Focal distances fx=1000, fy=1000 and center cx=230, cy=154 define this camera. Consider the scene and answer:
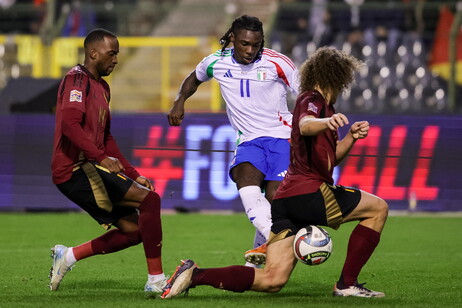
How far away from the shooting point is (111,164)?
8.00 metres

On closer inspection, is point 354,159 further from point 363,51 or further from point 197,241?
point 363,51

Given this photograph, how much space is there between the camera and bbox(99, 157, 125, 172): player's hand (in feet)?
26.1

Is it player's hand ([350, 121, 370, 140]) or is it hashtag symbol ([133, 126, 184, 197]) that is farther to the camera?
hashtag symbol ([133, 126, 184, 197])

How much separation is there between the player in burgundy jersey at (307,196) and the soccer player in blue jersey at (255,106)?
3.49 ft

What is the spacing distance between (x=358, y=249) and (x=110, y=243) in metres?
2.15

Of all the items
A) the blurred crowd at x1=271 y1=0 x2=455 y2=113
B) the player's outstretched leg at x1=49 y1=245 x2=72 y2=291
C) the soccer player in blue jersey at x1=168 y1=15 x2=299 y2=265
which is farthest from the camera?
the blurred crowd at x1=271 y1=0 x2=455 y2=113

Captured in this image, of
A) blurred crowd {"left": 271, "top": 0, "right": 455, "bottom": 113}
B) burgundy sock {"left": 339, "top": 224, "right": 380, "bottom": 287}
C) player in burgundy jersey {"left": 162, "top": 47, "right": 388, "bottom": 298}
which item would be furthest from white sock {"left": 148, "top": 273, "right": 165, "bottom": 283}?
blurred crowd {"left": 271, "top": 0, "right": 455, "bottom": 113}

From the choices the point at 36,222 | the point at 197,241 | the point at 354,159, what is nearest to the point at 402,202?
the point at 354,159

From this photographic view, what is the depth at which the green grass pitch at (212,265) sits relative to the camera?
7711 mm

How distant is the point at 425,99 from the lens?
782 inches

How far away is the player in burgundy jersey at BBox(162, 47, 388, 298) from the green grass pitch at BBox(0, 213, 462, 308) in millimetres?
210

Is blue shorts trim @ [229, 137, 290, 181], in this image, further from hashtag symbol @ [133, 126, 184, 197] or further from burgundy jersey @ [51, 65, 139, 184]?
hashtag symbol @ [133, 126, 184, 197]

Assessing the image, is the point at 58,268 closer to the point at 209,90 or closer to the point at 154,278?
the point at 154,278

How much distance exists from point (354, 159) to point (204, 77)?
22.4 feet
